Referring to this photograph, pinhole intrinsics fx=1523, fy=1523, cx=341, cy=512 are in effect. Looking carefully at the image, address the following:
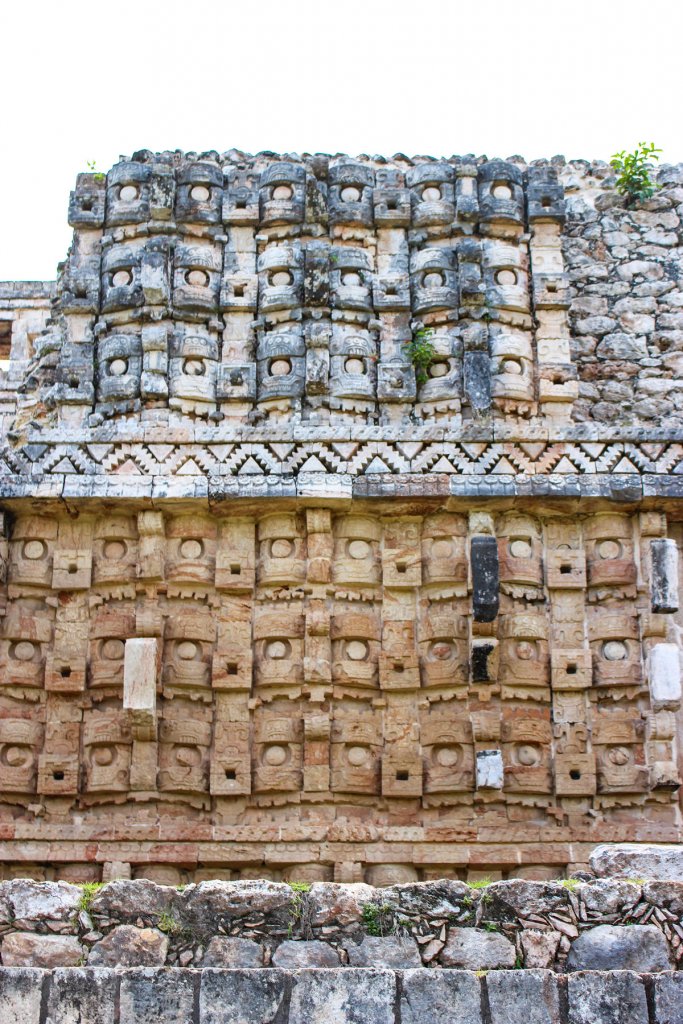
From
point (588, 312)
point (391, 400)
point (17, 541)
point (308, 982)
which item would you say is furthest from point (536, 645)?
point (308, 982)

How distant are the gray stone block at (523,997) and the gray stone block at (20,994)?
2.25 m

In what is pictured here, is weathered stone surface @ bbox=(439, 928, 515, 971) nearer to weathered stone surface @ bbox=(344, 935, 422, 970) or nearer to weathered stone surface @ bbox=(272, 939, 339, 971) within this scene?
weathered stone surface @ bbox=(344, 935, 422, 970)

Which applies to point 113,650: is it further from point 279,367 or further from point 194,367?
point 279,367

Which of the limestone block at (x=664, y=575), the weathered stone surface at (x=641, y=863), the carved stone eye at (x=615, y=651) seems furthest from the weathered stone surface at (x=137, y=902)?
Result: the limestone block at (x=664, y=575)

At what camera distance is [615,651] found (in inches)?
517

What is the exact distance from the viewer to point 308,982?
7.62 metres

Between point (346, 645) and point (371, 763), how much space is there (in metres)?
1.06

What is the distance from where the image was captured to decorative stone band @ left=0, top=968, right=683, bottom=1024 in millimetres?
7531

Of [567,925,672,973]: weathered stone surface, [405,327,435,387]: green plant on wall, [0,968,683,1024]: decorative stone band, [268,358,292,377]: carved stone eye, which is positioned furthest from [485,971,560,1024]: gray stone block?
[268,358,292,377]: carved stone eye

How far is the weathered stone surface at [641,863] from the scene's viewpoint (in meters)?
8.68

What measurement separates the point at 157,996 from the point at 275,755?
526cm

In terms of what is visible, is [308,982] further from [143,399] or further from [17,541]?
[143,399]

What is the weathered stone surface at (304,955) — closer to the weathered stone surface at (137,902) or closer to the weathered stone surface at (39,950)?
the weathered stone surface at (137,902)

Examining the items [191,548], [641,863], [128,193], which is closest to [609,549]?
[191,548]
